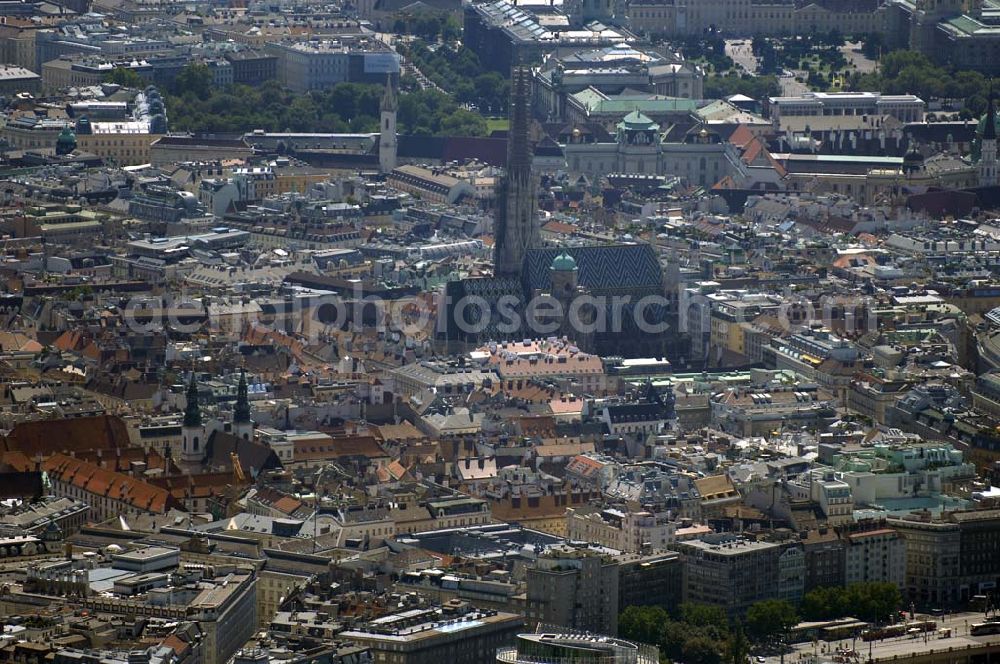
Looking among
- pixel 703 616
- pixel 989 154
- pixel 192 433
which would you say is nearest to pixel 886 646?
pixel 703 616

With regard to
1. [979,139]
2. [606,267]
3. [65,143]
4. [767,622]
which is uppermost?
[767,622]

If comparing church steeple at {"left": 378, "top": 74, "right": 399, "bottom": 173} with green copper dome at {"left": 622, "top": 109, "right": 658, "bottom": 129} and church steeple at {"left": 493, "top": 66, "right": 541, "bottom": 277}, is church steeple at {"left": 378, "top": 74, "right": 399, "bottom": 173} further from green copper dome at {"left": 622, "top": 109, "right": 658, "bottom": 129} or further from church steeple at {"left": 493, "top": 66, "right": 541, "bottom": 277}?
church steeple at {"left": 493, "top": 66, "right": 541, "bottom": 277}

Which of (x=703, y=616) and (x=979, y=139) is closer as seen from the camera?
(x=703, y=616)

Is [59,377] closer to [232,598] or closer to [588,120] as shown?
[232,598]

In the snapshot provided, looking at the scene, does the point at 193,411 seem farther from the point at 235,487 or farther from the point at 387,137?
the point at 387,137

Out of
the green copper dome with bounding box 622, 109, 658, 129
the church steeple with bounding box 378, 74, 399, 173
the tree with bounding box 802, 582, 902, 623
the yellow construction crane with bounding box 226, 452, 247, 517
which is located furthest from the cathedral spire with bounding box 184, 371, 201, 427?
the green copper dome with bounding box 622, 109, 658, 129

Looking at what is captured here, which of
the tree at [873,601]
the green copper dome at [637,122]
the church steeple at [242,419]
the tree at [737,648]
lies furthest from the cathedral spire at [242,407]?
the green copper dome at [637,122]

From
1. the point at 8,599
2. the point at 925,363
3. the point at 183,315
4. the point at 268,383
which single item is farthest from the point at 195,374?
the point at 8,599
